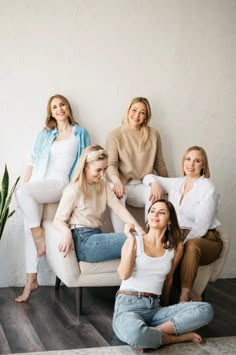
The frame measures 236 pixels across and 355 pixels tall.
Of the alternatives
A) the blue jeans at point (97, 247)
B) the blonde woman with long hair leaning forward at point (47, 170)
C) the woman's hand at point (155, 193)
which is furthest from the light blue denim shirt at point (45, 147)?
the blue jeans at point (97, 247)

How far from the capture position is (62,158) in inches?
177

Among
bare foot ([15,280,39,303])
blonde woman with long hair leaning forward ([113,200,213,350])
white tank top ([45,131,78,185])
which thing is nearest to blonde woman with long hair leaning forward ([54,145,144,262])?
blonde woman with long hair leaning forward ([113,200,213,350])

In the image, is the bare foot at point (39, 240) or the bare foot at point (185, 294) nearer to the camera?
the bare foot at point (185, 294)

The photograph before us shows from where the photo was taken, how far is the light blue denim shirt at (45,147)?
4.48 m

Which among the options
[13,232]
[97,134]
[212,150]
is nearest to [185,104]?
[212,150]

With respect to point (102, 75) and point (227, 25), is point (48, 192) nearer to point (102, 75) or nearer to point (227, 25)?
point (102, 75)

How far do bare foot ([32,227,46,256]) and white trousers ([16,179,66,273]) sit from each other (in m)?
0.04

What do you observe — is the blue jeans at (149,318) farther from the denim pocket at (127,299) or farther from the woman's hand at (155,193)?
the woman's hand at (155,193)

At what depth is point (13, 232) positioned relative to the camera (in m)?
4.66

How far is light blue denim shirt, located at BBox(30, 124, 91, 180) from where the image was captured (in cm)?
448

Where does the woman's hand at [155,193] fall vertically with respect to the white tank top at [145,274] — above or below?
above

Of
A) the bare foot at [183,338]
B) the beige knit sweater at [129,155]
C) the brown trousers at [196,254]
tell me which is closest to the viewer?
Result: the bare foot at [183,338]

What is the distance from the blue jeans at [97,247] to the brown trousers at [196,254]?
0.43 meters

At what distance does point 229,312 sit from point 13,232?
1728mm
